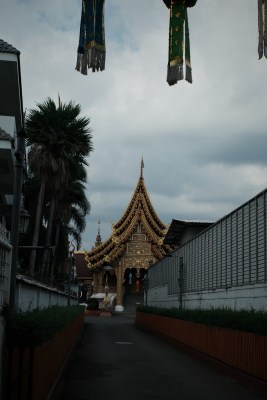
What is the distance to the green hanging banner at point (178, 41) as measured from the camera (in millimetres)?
9414

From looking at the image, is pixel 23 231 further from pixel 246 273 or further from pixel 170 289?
pixel 170 289

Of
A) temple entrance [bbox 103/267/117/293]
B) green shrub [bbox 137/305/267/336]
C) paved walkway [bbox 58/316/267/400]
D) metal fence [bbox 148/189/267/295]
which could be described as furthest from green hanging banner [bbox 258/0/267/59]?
temple entrance [bbox 103/267/117/293]

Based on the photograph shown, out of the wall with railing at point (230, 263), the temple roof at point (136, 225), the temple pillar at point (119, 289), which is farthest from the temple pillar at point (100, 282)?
the wall with railing at point (230, 263)

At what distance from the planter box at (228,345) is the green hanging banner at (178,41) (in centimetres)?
570

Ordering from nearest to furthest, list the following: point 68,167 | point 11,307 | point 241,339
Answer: point 11,307 → point 241,339 → point 68,167

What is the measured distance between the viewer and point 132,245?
69625mm

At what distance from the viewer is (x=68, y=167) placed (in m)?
35.8

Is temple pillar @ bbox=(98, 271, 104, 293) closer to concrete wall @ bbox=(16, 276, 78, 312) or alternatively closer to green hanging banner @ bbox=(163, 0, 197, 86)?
concrete wall @ bbox=(16, 276, 78, 312)

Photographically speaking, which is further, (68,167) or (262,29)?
(68,167)

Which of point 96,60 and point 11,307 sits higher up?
point 96,60

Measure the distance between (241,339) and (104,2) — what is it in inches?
321

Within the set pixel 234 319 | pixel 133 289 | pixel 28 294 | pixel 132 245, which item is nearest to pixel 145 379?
pixel 234 319

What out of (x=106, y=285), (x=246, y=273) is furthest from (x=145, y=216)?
(x=246, y=273)

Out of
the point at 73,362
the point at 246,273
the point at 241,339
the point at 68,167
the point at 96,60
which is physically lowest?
the point at 73,362
